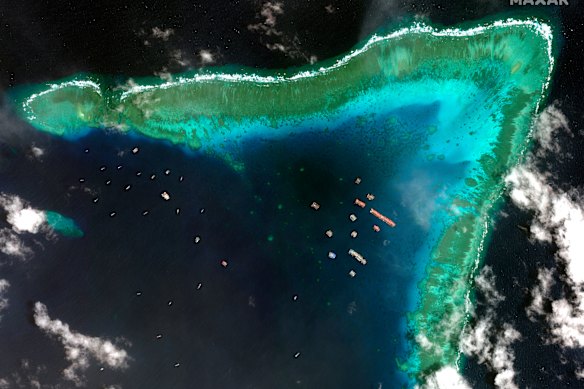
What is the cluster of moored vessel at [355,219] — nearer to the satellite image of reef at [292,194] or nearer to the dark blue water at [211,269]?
the satellite image of reef at [292,194]

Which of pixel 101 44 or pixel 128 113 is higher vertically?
pixel 101 44

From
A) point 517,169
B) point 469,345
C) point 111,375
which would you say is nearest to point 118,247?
point 111,375

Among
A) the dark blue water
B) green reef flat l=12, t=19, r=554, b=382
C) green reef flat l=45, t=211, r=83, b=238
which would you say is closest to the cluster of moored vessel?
the dark blue water

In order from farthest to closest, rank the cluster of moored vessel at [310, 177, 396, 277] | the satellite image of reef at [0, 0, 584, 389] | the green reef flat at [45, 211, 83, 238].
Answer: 1. the cluster of moored vessel at [310, 177, 396, 277]
2. the green reef flat at [45, 211, 83, 238]
3. the satellite image of reef at [0, 0, 584, 389]

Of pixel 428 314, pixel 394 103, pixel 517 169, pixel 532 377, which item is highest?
pixel 394 103

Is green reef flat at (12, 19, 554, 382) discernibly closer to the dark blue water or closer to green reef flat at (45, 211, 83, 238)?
the dark blue water

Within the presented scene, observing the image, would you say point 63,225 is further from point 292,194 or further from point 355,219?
point 355,219

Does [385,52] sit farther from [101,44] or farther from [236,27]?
[101,44]
